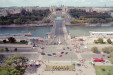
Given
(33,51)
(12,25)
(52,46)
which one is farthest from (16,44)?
(12,25)

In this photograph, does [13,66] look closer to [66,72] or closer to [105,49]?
[66,72]

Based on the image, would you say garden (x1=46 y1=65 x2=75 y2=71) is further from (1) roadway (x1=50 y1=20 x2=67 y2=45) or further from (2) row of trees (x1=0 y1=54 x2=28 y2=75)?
(1) roadway (x1=50 y1=20 x2=67 y2=45)

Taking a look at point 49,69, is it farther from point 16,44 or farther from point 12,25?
point 12,25

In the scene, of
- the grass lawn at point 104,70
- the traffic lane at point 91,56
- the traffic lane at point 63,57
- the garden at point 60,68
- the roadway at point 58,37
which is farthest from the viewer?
the roadway at point 58,37

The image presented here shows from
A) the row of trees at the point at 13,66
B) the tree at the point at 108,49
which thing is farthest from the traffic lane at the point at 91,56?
the row of trees at the point at 13,66

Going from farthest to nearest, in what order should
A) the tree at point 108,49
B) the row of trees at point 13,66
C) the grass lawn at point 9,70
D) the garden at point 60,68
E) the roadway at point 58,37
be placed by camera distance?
the roadway at point 58,37 < the tree at point 108,49 < the garden at point 60,68 < the row of trees at point 13,66 < the grass lawn at point 9,70

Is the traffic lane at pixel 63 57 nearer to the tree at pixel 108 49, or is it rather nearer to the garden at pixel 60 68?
the garden at pixel 60 68

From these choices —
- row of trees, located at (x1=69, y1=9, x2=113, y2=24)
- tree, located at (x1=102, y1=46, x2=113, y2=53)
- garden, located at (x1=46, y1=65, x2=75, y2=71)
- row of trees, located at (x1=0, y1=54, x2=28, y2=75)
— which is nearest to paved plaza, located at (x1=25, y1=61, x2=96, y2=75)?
garden, located at (x1=46, y1=65, x2=75, y2=71)

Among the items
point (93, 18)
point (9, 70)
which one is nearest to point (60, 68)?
point (9, 70)

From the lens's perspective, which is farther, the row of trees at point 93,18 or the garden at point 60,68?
the row of trees at point 93,18
